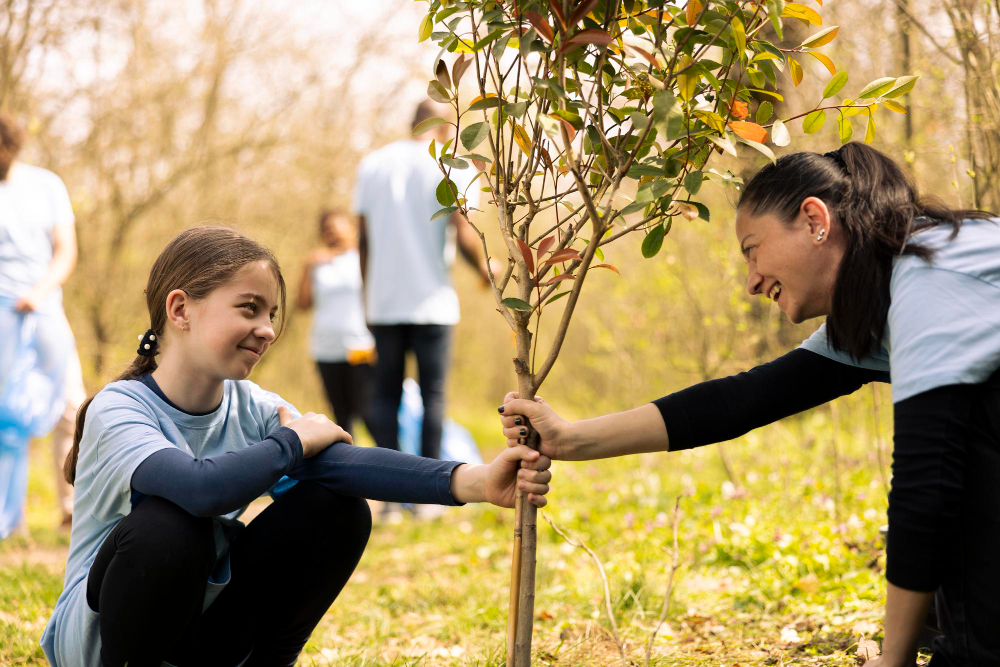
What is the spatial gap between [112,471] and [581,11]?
1378 millimetres

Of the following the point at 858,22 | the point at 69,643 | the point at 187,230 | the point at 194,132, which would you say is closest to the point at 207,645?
the point at 69,643

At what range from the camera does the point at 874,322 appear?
66.7 inches

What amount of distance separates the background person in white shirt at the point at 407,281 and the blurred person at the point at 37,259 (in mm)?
1509

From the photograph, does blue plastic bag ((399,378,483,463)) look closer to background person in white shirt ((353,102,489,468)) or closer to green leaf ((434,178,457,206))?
background person in white shirt ((353,102,489,468))

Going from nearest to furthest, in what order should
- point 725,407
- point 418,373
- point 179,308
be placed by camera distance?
1. point 725,407
2. point 179,308
3. point 418,373

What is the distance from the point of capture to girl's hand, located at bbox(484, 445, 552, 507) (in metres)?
1.80

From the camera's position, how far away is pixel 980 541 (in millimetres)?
1573

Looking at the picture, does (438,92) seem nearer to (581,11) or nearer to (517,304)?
(581,11)

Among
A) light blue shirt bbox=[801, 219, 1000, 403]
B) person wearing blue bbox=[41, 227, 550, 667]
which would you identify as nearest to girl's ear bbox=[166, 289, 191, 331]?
person wearing blue bbox=[41, 227, 550, 667]

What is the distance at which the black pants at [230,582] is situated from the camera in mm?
1820

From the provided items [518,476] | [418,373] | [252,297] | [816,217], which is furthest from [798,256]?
[418,373]

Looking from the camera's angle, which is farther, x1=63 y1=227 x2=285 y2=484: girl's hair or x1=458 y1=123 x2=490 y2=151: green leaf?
x1=63 y1=227 x2=285 y2=484: girl's hair

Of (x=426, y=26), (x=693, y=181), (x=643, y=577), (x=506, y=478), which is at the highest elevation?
(x=426, y=26)

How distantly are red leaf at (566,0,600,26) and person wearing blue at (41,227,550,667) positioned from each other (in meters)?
0.86
